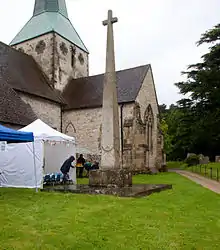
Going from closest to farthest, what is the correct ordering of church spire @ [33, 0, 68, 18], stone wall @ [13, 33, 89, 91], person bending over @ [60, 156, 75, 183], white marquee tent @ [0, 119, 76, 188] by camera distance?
white marquee tent @ [0, 119, 76, 188] → person bending over @ [60, 156, 75, 183] → stone wall @ [13, 33, 89, 91] → church spire @ [33, 0, 68, 18]

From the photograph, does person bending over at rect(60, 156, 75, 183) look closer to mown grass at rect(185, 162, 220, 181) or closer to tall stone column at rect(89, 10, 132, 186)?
tall stone column at rect(89, 10, 132, 186)

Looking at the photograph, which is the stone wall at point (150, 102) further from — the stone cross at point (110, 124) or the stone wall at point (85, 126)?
the stone cross at point (110, 124)

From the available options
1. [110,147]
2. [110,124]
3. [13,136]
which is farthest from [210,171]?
[13,136]

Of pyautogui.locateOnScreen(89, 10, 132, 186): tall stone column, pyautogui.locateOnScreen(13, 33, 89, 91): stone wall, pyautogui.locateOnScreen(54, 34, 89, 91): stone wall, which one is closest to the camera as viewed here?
pyautogui.locateOnScreen(89, 10, 132, 186): tall stone column

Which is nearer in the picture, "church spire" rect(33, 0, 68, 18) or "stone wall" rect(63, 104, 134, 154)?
"stone wall" rect(63, 104, 134, 154)

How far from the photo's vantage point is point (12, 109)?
17.4 metres

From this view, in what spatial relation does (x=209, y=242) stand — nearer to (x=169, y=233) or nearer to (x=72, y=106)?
(x=169, y=233)

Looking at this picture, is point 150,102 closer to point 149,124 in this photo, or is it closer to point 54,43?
point 149,124

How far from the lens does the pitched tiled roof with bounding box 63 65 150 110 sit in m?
25.8

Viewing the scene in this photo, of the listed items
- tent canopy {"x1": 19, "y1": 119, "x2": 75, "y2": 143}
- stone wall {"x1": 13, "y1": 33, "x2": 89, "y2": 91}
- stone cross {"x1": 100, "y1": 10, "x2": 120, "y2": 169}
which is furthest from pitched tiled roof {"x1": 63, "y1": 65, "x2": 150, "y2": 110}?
stone cross {"x1": 100, "y1": 10, "x2": 120, "y2": 169}

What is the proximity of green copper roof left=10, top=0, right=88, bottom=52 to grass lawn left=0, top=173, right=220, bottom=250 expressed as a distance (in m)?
26.5

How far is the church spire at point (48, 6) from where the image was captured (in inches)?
1336

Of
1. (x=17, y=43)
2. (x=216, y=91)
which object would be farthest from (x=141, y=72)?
(x=17, y=43)

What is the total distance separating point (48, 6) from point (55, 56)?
25.6ft
